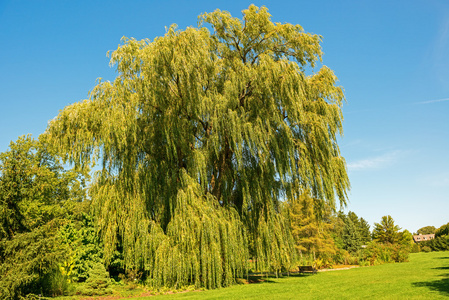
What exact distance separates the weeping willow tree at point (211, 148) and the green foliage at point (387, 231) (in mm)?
29895

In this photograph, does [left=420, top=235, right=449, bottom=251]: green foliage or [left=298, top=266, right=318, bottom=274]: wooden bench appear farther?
[left=420, top=235, right=449, bottom=251]: green foliage

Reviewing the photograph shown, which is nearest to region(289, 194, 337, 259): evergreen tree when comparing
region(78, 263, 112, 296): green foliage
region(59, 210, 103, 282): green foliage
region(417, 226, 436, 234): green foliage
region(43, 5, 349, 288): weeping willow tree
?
region(43, 5, 349, 288): weeping willow tree

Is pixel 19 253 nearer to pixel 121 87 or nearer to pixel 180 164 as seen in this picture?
pixel 180 164

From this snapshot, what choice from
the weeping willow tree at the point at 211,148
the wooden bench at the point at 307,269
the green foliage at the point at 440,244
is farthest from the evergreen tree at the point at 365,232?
the weeping willow tree at the point at 211,148

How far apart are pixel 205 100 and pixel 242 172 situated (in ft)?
11.2

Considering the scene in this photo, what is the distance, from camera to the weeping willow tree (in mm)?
11961

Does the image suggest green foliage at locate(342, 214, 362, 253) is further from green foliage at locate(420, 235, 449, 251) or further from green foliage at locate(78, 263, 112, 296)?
green foliage at locate(78, 263, 112, 296)

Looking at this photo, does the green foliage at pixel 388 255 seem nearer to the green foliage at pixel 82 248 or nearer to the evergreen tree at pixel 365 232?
the green foliage at pixel 82 248

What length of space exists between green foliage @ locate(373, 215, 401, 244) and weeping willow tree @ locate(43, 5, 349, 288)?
29895mm

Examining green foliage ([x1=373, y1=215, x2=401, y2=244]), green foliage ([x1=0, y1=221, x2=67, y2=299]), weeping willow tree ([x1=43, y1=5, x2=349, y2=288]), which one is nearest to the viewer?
green foliage ([x1=0, y1=221, x2=67, y2=299])

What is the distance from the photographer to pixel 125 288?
12.2 m

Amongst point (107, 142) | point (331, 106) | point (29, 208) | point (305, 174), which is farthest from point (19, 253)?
point (331, 106)

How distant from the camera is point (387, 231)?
39.8m

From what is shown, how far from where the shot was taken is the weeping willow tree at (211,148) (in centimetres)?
1196
